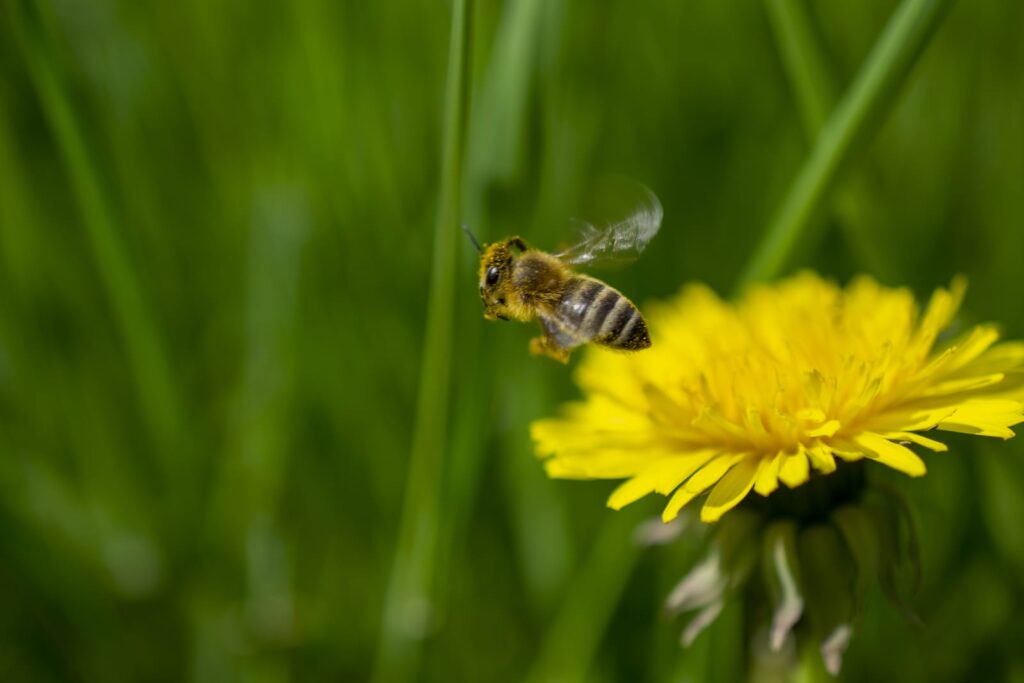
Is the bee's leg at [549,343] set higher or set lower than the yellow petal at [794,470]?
higher

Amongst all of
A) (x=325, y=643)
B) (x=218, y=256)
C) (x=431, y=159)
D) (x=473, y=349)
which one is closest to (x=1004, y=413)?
(x=473, y=349)

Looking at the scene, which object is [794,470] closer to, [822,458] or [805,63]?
[822,458]

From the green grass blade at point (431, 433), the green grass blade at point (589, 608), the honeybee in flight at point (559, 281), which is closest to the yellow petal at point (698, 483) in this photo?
the honeybee in flight at point (559, 281)

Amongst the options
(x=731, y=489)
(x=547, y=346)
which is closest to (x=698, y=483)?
(x=731, y=489)

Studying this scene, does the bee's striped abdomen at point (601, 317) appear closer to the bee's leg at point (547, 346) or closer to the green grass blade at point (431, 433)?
the bee's leg at point (547, 346)

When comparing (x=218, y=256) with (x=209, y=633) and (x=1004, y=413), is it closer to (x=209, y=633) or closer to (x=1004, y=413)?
(x=209, y=633)

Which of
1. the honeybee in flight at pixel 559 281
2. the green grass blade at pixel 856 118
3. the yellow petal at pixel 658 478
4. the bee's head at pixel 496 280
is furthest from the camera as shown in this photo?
the bee's head at pixel 496 280

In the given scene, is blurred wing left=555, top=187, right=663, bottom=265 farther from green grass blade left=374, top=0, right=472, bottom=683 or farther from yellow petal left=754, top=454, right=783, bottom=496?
yellow petal left=754, top=454, right=783, bottom=496
